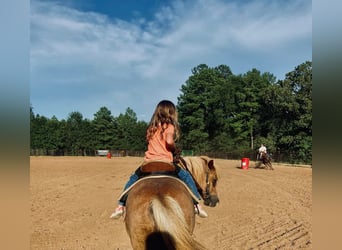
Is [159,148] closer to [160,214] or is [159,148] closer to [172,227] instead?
[160,214]

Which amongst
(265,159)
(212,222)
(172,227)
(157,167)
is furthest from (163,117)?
(265,159)

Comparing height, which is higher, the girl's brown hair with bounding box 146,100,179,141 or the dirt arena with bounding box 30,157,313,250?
the girl's brown hair with bounding box 146,100,179,141

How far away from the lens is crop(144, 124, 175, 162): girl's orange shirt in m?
4.00

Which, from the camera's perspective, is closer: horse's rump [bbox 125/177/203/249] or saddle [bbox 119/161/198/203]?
horse's rump [bbox 125/177/203/249]

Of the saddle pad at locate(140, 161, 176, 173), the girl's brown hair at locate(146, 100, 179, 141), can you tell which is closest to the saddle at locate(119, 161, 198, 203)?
the saddle pad at locate(140, 161, 176, 173)

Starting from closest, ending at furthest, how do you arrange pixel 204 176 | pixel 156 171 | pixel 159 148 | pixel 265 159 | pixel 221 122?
pixel 156 171 → pixel 159 148 → pixel 204 176 → pixel 265 159 → pixel 221 122

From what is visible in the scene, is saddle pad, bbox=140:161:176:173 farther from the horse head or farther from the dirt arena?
the dirt arena

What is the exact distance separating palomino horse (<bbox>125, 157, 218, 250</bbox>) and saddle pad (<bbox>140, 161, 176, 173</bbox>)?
0.40ft

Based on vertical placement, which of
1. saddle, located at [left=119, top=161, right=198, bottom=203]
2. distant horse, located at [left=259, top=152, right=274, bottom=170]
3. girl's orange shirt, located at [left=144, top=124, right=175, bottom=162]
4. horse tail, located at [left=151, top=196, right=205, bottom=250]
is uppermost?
girl's orange shirt, located at [left=144, top=124, right=175, bottom=162]

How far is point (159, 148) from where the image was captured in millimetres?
4031

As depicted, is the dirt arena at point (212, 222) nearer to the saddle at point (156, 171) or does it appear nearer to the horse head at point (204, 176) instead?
the horse head at point (204, 176)

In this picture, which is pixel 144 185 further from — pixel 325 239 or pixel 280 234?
pixel 280 234

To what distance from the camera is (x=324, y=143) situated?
3.09 meters

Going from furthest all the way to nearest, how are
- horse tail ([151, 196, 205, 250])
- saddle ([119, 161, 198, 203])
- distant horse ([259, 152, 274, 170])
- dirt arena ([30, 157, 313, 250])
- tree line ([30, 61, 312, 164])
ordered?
tree line ([30, 61, 312, 164]) → distant horse ([259, 152, 274, 170]) → dirt arena ([30, 157, 313, 250]) → saddle ([119, 161, 198, 203]) → horse tail ([151, 196, 205, 250])
